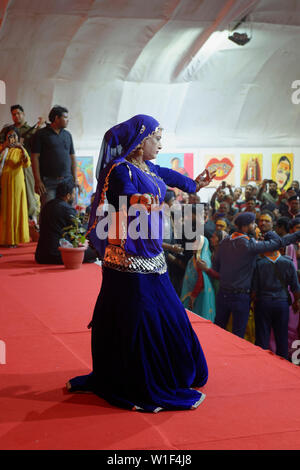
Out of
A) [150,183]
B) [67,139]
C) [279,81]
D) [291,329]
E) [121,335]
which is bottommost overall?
[291,329]

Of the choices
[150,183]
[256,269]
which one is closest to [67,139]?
[256,269]

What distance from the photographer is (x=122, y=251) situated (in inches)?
139

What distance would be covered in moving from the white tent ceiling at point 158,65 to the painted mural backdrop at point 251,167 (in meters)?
0.43

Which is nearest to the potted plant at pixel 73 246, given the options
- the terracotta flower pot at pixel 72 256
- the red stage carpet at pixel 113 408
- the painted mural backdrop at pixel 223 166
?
the terracotta flower pot at pixel 72 256

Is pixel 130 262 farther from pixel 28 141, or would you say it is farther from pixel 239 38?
pixel 239 38

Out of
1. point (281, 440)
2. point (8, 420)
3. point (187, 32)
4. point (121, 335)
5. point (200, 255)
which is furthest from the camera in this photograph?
point (187, 32)

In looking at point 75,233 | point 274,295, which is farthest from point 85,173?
point 274,295

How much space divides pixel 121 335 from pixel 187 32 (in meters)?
12.3

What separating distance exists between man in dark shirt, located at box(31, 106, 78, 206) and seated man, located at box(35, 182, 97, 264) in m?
0.17

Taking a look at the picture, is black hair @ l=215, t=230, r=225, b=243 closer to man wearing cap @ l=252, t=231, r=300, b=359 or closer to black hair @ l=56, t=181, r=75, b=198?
man wearing cap @ l=252, t=231, r=300, b=359

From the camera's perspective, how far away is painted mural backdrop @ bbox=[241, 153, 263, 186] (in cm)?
2033

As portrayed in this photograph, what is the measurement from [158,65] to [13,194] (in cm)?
840

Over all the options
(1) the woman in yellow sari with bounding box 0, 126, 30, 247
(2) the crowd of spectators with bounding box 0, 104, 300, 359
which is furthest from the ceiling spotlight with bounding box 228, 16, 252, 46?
(1) the woman in yellow sari with bounding box 0, 126, 30, 247
